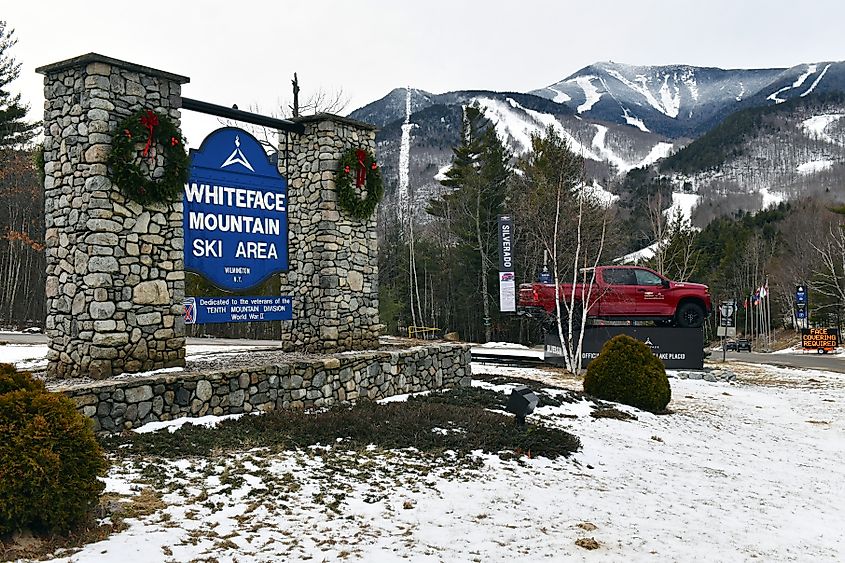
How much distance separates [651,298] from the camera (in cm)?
1917

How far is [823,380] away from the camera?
66.5 ft

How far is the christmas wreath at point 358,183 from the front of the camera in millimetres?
11320

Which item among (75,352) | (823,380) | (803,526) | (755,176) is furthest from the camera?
(755,176)

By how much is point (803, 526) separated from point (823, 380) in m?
15.5

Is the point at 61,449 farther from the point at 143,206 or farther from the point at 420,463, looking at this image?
the point at 143,206

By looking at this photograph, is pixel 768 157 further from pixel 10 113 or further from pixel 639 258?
pixel 10 113

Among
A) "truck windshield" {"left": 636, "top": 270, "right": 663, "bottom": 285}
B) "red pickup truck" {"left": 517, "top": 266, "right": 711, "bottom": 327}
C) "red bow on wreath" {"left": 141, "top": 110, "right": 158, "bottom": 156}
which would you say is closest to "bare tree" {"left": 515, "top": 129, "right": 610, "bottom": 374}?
"red pickup truck" {"left": 517, "top": 266, "right": 711, "bottom": 327}

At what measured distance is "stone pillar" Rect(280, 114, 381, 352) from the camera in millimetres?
11125

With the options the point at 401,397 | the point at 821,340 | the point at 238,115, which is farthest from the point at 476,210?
the point at 238,115

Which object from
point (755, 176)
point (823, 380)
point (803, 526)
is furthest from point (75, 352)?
point (755, 176)

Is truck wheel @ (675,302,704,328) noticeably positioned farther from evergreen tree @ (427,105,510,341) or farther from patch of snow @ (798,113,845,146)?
patch of snow @ (798,113,845,146)

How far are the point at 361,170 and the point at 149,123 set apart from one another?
13.0 ft

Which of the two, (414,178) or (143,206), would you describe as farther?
(414,178)

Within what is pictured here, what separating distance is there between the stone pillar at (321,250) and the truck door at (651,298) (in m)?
10.2
